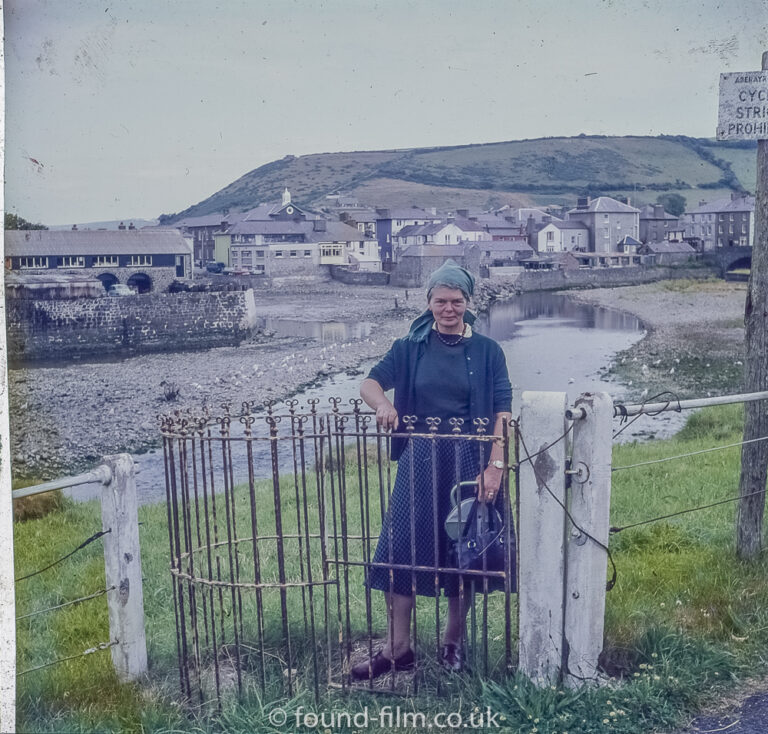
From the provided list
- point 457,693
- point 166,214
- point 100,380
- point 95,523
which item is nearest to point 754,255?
point 457,693

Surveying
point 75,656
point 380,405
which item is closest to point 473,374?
point 380,405

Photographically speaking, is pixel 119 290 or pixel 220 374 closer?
pixel 119 290

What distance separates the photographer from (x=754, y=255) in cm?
502

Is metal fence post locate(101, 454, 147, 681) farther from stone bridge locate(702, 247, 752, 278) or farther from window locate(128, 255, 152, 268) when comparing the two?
stone bridge locate(702, 247, 752, 278)

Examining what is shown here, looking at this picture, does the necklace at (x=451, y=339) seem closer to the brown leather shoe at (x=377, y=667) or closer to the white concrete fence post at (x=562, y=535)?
the white concrete fence post at (x=562, y=535)

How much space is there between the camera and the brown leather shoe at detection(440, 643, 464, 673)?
4.00 m

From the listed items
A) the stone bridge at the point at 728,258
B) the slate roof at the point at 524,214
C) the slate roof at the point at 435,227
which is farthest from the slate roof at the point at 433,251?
the stone bridge at the point at 728,258

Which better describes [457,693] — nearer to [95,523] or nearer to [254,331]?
[254,331]

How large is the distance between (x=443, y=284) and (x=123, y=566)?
1.86m

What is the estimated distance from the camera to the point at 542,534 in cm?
378

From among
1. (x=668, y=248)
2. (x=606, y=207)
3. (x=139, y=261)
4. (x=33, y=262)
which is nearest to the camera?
(x=33, y=262)

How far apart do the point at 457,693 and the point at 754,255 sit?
9.59 ft

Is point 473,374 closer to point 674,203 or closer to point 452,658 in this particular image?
point 452,658

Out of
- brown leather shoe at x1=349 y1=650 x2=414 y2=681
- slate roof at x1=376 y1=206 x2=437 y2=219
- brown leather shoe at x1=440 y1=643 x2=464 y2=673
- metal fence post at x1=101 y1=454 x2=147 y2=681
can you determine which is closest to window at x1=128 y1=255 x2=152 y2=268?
slate roof at x1=376 y1=206 x2=437 y2=219
